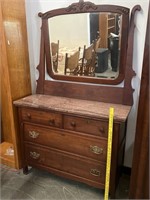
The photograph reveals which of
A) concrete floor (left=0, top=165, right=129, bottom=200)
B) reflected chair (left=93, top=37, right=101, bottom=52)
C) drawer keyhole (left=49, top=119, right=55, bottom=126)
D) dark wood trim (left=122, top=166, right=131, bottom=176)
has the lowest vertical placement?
concrete floor (left=0, top=165, right=129, bottom=200)

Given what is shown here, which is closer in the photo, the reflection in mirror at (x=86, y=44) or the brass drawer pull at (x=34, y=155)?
the reflection in mirror at (x=86, y=44)

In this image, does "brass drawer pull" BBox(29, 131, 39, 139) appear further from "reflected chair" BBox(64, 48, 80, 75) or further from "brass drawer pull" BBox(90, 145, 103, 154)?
"reflected chair" BBox(64, 48, 80, 75)

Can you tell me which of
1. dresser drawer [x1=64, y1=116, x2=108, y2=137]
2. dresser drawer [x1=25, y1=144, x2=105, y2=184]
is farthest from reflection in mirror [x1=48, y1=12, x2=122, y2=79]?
dresser drawer [x1=25, y1=144, x2=105, y2=184]

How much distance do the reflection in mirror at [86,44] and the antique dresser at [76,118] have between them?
5 cm

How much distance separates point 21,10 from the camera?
193 cm

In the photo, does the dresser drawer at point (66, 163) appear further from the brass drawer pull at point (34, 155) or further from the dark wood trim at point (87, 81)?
the dark wood trim at point (87, 81)

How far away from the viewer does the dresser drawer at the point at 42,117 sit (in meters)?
1.76

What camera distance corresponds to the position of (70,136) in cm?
174

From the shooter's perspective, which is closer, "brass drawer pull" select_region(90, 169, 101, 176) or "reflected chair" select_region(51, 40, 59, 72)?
"brass drawer pull" select_region(90, 169, 101, 176)

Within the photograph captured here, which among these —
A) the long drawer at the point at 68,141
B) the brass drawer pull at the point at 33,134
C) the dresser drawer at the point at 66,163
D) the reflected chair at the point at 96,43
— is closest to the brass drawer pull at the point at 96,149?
the long drawer at the point at 68,141

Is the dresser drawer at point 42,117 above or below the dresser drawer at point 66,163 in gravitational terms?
above

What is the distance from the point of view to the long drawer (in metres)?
1.65

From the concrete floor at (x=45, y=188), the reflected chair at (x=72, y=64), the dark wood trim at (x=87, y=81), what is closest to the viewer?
the dark wood trim at (x=87, y=81)

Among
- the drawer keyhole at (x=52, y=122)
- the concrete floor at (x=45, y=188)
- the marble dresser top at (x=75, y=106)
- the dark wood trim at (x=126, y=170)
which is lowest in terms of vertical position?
the concrete floor at (x=45, y=188)
